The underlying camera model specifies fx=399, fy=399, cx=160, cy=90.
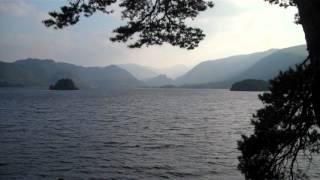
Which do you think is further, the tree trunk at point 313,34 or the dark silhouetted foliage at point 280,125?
the dark silhouetted foliage at point 280,125

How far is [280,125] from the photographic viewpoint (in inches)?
387

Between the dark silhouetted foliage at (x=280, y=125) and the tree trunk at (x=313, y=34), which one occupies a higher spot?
the tree trunk at (x=313, y=34)

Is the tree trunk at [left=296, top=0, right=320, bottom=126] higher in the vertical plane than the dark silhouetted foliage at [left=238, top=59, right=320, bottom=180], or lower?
higher

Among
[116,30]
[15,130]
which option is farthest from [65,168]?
[15,130]

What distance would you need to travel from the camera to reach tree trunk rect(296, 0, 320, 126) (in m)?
A: 8.27

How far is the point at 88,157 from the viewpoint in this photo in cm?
3098

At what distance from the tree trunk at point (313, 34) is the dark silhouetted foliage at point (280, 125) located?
0.32 metres

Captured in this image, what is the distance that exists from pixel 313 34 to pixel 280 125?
8.35 ft

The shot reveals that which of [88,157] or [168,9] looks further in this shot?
[88,157]

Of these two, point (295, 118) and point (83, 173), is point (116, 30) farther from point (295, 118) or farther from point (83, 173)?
point (83, 173)

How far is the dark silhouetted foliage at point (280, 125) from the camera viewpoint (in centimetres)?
920

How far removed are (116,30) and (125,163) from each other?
16.9m

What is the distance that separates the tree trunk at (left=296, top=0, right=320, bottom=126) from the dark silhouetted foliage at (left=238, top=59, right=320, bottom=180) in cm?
32

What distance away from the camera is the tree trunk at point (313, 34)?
8.27 meters
